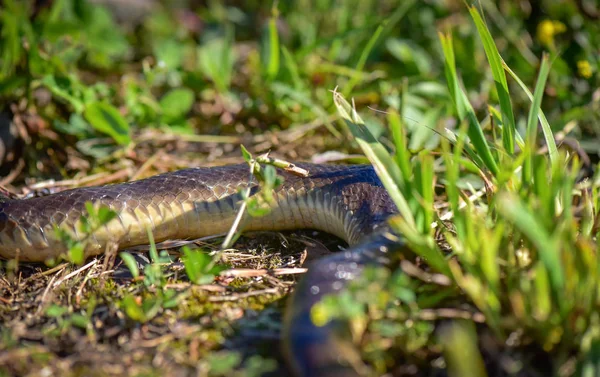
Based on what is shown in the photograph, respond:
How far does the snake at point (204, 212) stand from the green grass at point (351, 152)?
12 cm

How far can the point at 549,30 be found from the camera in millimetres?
4922

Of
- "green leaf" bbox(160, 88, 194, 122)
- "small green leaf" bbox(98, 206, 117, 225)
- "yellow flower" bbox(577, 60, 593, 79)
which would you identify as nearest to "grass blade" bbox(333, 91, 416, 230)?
"small green leaf" bbox(98, 206, 117, 225)

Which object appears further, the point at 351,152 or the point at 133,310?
the point at 351,152

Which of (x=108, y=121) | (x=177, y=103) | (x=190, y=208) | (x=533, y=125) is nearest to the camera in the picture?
(x=533, y=125)

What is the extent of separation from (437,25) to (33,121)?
3.58 metres

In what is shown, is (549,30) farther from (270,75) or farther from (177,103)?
(177,103)

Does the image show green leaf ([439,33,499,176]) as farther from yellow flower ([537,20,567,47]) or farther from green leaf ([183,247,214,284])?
yellow flower ([537,20,567,47])

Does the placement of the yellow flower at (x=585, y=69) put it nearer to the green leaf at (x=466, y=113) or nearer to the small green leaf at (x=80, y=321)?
the green leaf at (x=466, y=113)

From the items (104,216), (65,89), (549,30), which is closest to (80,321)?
(104,216)

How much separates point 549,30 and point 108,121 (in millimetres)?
3249

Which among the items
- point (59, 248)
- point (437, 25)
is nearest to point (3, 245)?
point (59, 248)

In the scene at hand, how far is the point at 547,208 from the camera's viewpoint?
A: 2492mm

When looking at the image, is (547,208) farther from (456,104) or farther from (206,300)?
(206,300)

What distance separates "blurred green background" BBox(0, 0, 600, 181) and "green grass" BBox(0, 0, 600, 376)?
0.06 feet
